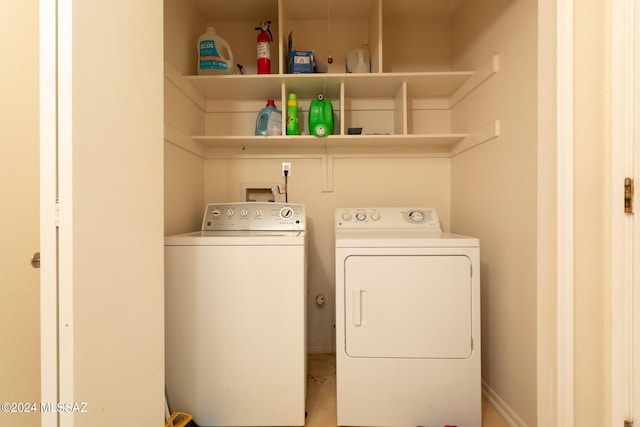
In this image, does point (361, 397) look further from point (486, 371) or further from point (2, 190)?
point (2, 190)

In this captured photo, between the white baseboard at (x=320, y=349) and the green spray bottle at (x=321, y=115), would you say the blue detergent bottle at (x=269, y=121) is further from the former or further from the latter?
the white baseboard at (x=320, y=349)

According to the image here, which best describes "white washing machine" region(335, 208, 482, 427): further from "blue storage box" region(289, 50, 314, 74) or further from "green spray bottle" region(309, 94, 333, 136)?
→ "blue storage box" region(289, 50, 314, 74)

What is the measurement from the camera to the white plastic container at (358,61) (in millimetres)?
2107

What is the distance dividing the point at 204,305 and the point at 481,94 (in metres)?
2.06

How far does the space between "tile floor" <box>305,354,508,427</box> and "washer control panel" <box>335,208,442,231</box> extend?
40.7 inches

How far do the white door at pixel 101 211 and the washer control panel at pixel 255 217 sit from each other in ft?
2.36

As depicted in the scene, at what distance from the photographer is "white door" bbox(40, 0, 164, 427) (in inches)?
28.1

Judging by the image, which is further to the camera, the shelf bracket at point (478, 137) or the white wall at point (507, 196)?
the shelf bracket at point (478, 137)

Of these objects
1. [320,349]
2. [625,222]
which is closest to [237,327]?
[320,349]

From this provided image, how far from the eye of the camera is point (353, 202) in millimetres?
2334

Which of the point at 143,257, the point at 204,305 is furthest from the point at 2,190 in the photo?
the point at 204,305

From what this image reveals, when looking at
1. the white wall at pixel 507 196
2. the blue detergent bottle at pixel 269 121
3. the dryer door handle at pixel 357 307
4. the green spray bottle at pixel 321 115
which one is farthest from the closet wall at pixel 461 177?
the dryer door handle at pixel 357 307

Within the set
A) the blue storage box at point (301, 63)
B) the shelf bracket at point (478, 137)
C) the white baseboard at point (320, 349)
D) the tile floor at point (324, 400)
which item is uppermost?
the blue storage box at point (301, 63)

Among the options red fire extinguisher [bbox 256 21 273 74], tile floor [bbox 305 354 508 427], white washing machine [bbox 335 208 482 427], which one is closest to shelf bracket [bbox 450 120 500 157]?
white washing machine [bbox 335 208 482 427]
